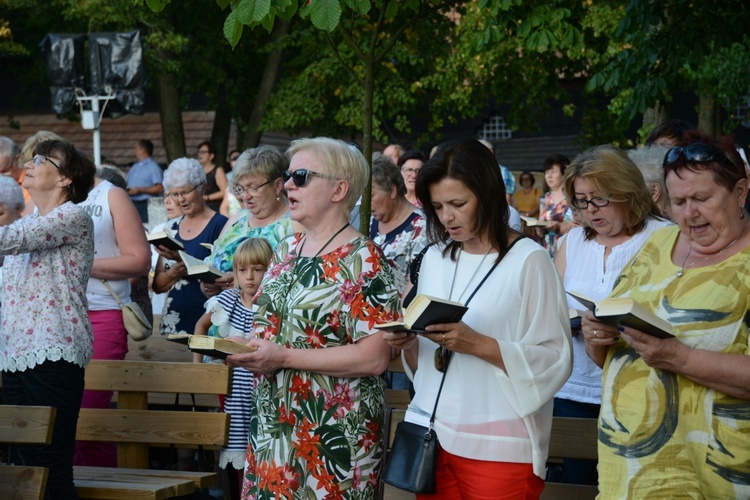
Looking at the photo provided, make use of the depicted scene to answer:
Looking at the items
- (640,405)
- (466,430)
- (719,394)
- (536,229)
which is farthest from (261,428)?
(536,229)

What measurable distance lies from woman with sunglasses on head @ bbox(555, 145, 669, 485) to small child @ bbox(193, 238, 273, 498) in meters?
1.73

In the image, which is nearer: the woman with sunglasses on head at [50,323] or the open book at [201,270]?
the woman with sunglasses on head at [50,323]

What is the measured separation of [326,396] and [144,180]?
13.5 m

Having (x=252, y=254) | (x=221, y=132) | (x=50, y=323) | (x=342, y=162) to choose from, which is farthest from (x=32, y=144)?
(x=221, y=132)

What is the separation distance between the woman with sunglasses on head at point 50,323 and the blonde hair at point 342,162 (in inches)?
55.6

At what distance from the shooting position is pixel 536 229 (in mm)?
10359

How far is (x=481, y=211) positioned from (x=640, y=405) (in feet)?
2.82

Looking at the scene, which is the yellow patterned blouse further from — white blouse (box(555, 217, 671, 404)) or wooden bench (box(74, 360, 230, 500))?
wooden bench (box(74, 360, 230, 500))

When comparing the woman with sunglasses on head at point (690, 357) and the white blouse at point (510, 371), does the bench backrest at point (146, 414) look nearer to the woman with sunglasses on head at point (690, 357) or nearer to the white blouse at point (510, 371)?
the white blouse at point (510, 371)

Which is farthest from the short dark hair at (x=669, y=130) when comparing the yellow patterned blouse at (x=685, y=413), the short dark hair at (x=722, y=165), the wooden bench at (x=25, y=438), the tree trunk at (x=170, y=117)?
the tree trunk at (x=170, y=117)

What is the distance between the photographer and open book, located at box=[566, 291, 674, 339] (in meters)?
3.04

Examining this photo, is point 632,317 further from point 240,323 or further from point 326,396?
point 240,323

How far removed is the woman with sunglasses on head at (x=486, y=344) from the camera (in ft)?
11.7

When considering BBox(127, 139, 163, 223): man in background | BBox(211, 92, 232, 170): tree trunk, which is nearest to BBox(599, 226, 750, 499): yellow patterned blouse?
BBox(127, 139, 163, 223): man in background
